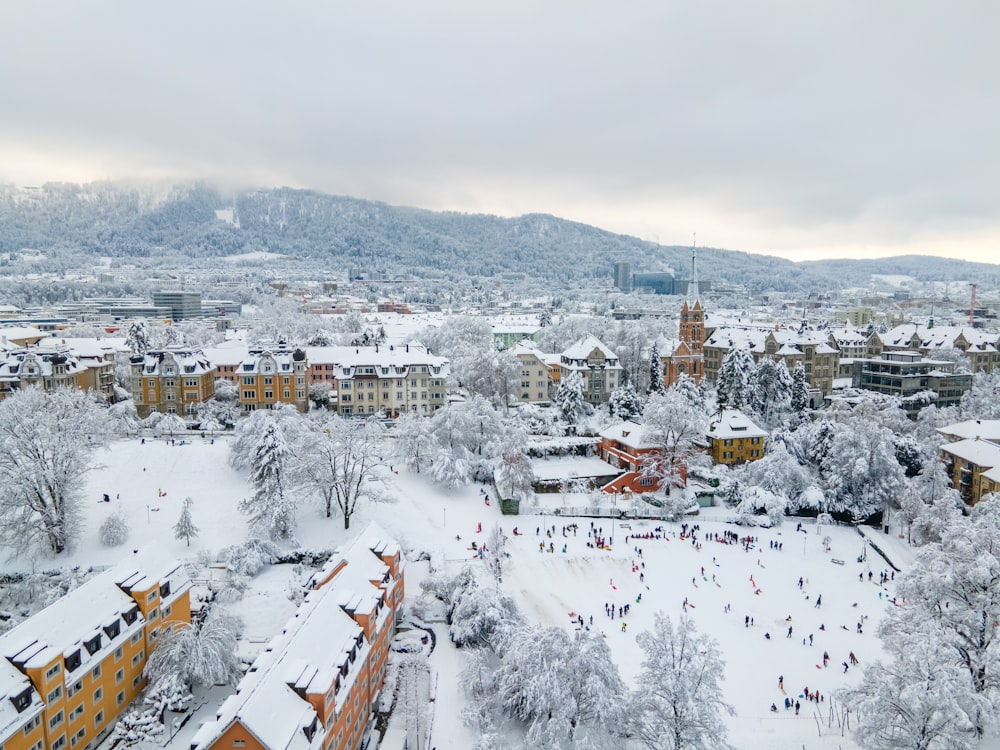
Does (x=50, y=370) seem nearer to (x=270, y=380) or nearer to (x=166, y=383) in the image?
(x=166, y=383)

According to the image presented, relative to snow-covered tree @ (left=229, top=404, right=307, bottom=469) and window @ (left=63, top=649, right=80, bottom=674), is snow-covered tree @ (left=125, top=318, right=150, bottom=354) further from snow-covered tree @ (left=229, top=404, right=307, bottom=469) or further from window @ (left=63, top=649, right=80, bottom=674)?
window @ (left=63, top=649, right=80, bottom=674)

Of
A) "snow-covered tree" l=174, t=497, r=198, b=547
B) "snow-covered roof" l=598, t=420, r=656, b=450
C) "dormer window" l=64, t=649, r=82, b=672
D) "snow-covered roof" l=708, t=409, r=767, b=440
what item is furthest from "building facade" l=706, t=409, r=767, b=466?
"dormer window" l=64, t=649, r=82, b=672

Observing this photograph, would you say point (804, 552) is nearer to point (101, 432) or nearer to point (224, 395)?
point (101, 432)

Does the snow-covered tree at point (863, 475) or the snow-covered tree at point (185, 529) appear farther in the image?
the snow-covered tree at point (863, 475)

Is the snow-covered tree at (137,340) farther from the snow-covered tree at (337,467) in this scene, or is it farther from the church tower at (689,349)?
the church tower at (689,349)

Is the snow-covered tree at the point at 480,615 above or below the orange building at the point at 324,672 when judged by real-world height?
below

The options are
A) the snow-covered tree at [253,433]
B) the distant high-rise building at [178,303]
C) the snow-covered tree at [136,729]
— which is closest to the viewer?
the snow-covered tree at [136,729]

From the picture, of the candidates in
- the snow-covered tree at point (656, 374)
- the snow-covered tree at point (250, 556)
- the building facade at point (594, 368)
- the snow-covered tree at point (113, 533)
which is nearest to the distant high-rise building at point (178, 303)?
the building facade at point (594, 368)
